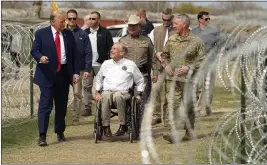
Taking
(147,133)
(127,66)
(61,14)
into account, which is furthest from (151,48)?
(147,133)

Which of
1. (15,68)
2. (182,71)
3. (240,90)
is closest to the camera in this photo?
(240,90)

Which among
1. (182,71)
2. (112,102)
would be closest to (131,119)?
(112,102)

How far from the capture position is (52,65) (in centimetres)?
848

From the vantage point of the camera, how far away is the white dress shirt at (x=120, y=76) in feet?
28.7

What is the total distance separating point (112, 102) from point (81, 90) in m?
2.56

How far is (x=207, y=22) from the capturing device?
11680 millimetres

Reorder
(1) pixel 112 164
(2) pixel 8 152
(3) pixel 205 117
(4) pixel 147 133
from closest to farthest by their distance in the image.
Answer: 1. (4) pixel 147 133
2. (1) pixel 112 164
3. (2) pixel 8 152
4. (3) pixel 205 117

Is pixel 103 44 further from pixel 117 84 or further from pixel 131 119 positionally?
pixel 131 119

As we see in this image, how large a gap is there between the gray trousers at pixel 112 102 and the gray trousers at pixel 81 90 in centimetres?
198

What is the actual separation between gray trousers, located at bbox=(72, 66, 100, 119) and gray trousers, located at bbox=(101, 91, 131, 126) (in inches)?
77.9

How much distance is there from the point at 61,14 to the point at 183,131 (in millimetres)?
2497

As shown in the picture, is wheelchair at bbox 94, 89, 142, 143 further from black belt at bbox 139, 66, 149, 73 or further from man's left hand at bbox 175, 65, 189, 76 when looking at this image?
black belt at bbox 139, 66, 149, 73

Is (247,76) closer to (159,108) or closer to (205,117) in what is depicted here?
(159,108)

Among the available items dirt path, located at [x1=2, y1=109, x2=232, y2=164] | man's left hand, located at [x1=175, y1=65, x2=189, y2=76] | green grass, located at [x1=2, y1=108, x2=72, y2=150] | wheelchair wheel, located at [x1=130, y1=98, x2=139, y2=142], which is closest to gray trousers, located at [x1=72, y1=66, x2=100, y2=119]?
green grass, located at [x1=2, y1=108, x2=72, y2=150]
